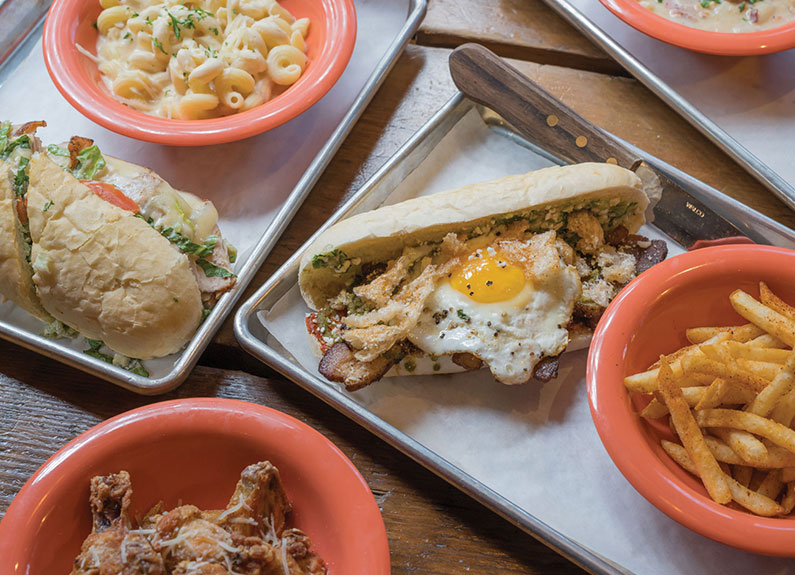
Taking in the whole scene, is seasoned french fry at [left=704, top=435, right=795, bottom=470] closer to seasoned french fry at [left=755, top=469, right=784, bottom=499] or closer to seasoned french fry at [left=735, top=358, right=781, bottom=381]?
seasoned french fry at [left=755, top=469, right=784, bottom=499]

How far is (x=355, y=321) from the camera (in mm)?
1990

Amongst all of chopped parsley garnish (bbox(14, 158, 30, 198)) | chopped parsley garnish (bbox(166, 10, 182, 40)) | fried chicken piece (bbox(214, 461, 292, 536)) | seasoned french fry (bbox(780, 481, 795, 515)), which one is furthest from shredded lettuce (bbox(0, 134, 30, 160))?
seasoned french fry (bbox(780, 481, 795, 515))

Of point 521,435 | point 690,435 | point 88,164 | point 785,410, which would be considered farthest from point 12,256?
point 785,410

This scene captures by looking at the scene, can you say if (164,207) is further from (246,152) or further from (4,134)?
(4,134)

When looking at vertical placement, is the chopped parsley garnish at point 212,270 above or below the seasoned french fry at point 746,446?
below

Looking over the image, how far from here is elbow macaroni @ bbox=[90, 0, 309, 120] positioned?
8.07ft

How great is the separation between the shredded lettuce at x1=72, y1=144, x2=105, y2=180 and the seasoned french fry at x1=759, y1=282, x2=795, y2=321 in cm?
209

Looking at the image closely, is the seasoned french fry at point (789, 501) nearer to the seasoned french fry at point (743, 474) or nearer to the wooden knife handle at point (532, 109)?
the seasoned french fry at point (743, 474)

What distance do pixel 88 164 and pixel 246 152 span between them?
1.93 feet

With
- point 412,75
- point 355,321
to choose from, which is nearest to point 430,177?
point 412,75

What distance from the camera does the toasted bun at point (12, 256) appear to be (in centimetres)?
197

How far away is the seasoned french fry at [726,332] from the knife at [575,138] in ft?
1.54

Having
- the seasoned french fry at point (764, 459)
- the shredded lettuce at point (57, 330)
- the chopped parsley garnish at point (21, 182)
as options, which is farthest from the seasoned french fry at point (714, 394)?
the chopped parsley garnish at point (21, 182)

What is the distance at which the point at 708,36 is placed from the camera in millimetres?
2375
